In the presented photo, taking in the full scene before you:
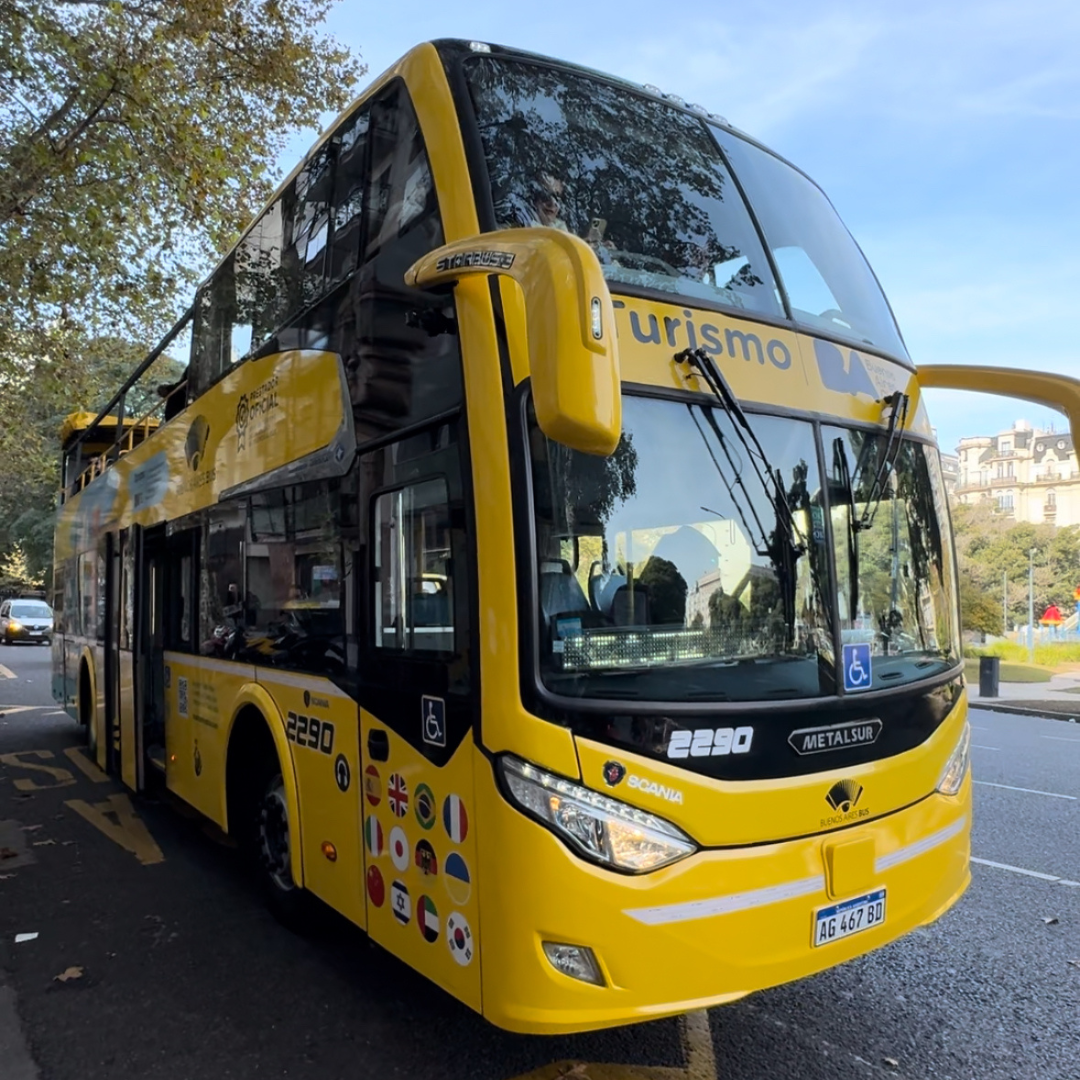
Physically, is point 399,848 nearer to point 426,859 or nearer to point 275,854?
point 426,859

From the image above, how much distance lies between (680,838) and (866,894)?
85 cm

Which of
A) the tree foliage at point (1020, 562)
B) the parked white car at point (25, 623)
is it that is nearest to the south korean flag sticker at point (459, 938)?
the parked white car at point (25, 623)

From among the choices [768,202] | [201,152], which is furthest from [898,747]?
[201,152]

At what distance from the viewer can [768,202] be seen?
3.99 meters

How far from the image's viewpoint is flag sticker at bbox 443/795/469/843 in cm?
297

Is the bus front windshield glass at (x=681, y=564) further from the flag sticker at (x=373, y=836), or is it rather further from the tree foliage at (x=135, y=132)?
the tree foliage at (x=135, y=132)

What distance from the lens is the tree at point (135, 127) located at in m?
9.09

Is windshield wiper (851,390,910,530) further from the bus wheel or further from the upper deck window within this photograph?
the bus wheel

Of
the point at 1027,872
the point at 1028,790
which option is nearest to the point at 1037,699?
the point at 1028,790

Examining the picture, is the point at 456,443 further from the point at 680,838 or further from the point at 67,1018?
the point at 67,1018

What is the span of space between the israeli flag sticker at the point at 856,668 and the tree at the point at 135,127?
8.73 m

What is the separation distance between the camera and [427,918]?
10.4ft

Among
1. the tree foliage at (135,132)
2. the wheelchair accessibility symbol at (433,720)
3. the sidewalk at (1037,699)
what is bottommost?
the sidewalk at (1037,699)

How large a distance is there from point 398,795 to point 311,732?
929 mm
